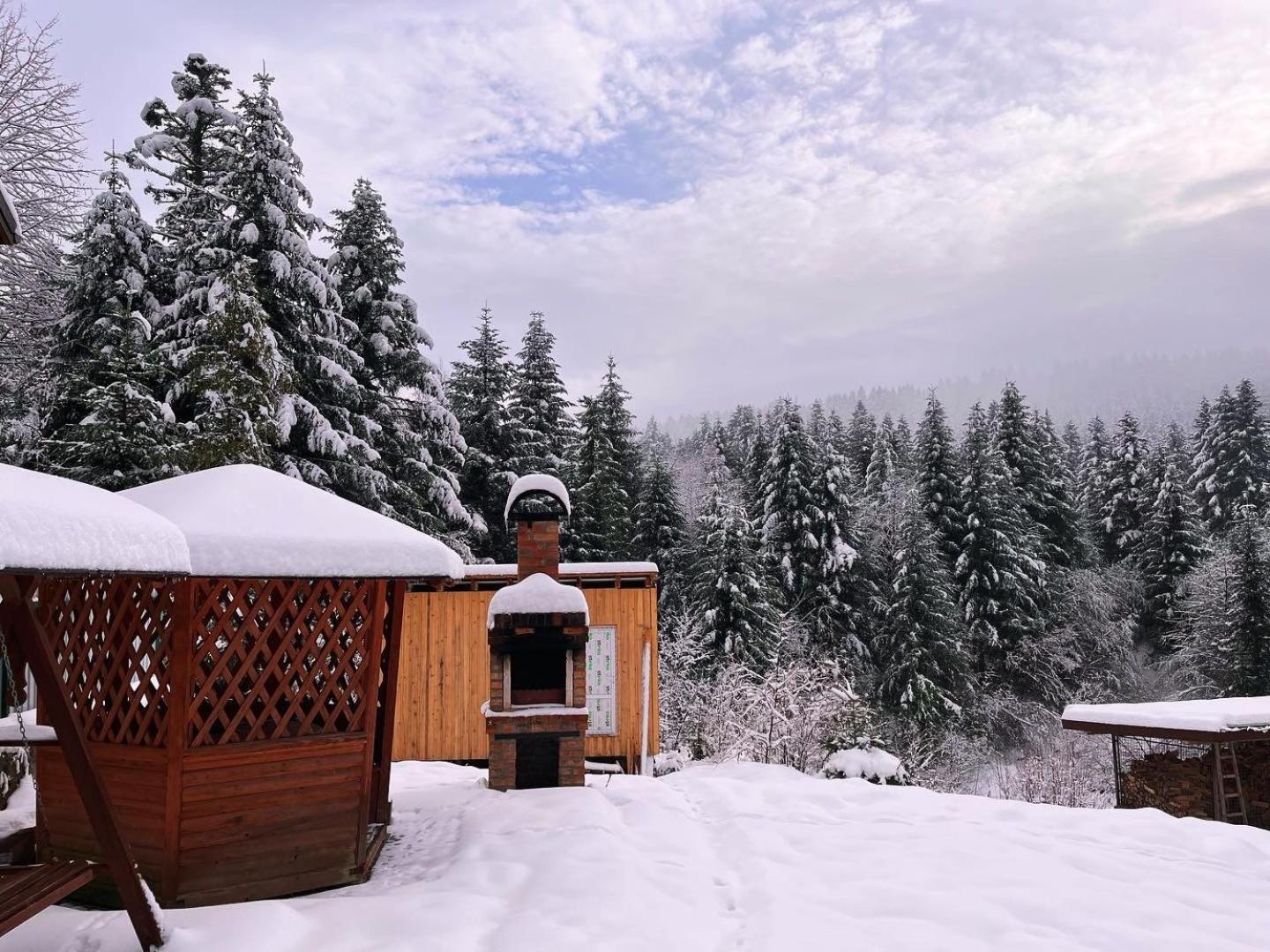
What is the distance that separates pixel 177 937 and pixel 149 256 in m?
13.3

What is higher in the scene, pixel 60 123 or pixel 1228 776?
pixel 60 123

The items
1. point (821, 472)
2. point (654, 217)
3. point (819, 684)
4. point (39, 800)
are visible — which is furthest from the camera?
point (821, 472)

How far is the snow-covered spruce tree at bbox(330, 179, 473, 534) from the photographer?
15.2 m

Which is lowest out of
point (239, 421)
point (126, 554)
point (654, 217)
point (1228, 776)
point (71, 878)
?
point (1228, 776)

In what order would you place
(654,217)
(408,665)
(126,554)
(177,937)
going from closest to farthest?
(126,554) → (177,937) → (408,665) → (654,217)

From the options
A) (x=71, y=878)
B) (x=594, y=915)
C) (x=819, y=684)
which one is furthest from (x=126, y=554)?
(x=819, y=684)

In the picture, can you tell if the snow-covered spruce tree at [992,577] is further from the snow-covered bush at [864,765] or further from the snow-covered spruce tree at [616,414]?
the snow-covered bush at [864,765]

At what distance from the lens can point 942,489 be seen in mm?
24656

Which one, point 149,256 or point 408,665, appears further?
point 149,256

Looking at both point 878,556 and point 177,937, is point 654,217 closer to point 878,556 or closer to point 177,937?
point 878,556

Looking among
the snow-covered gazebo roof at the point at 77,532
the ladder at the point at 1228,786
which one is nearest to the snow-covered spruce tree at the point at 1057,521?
the ladder at the point at 1228,786

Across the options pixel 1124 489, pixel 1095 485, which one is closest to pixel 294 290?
pixel 1124 489

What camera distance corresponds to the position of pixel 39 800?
434 cm

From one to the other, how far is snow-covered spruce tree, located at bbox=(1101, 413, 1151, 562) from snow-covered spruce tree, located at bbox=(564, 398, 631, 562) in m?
19.8
